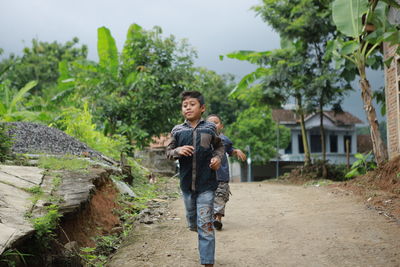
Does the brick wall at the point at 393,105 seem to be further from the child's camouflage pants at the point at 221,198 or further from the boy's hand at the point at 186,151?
the boy's hand at the point at 186,151

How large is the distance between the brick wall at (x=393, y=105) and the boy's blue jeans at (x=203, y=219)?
29.3 ft

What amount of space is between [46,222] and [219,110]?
3289 centimetres

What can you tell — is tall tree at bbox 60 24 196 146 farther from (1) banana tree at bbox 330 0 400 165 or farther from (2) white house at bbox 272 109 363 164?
(2) white house at bbox 272 109 363 164

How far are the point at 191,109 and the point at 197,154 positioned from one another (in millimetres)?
432

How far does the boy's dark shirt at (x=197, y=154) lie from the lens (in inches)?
151

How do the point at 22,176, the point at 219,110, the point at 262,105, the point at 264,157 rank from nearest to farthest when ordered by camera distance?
the point at 22,176
the point at 262,105
the point at 264,157
the point at 219,110

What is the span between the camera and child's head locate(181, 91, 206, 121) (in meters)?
3.93

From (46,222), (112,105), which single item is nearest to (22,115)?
(112,105)

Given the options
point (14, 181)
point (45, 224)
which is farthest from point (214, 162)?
point (14, 181)

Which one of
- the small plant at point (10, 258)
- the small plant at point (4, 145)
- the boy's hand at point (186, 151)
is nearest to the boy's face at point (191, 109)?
the boy's hand at point (186, 151)

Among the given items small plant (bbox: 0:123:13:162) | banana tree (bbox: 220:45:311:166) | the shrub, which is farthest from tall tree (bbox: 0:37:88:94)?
small plant (bbox: 0:123:13:162)

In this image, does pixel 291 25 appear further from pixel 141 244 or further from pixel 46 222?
pixel 46 222

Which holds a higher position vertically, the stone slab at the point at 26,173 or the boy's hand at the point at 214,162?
the boy's hand at the point at 214,162

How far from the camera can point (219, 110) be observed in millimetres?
35969
